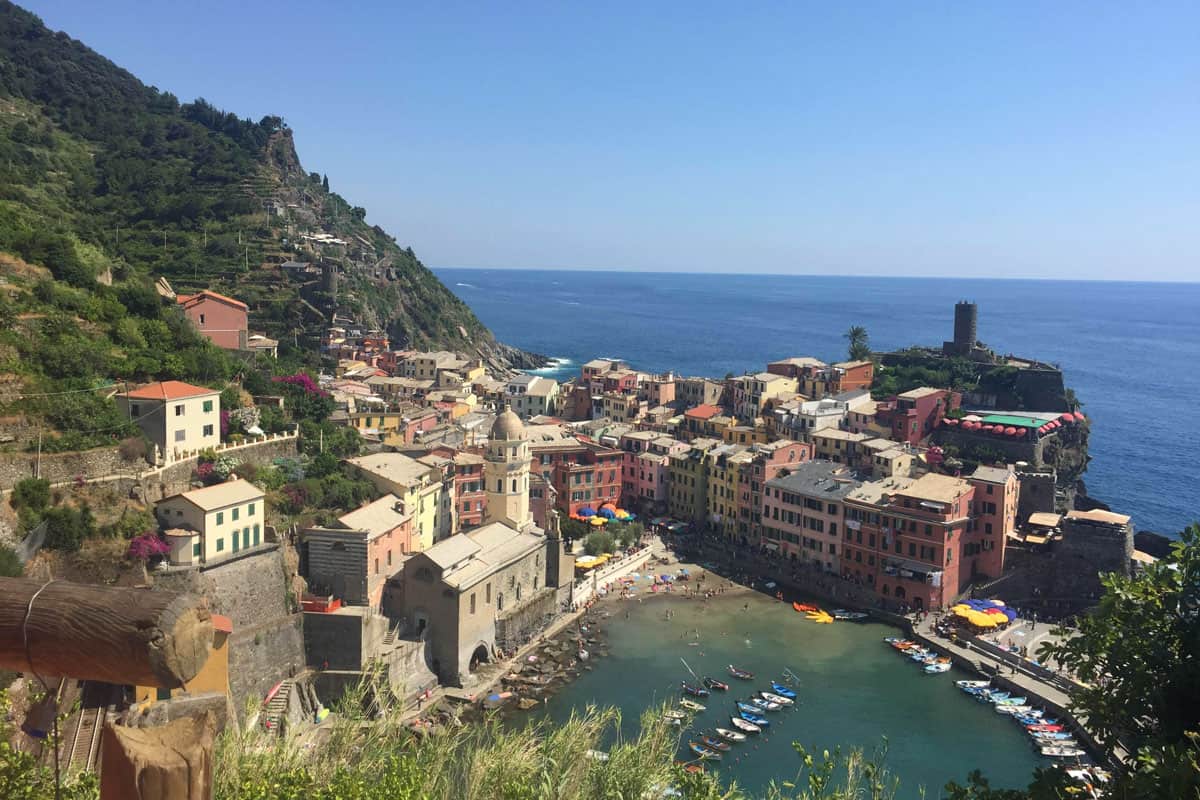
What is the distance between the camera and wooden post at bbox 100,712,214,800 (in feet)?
9.45

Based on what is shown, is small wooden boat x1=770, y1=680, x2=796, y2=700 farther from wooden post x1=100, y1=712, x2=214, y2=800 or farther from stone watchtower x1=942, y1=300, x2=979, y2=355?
stone watchtower x1=942, y1=300, x2=979, y2=355

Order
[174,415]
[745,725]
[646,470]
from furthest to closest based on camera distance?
[646,470], [174,415], [745,725]

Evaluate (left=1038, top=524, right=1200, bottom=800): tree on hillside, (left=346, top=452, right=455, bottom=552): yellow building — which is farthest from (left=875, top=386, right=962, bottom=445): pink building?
(left=1038, top=524, right=1200, bottom=800): tree on hillside

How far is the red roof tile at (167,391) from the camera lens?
29084 millimetres

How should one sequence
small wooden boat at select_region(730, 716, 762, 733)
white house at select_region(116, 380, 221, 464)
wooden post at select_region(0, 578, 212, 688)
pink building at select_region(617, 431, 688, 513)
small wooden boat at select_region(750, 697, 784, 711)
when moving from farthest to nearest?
pink building at select_region(617, 431, 688, 513) → small wooden boat at select_region(750, 697, 784, 711) → white house at select_region(116, 380, 221, 464) → small wooden boat at select_region(730, 716, 762, 733) → wooden post at select_region(0, 578, 212, 688)

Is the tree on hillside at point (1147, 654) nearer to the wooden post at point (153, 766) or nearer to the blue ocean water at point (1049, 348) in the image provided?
the wooden post at point (153, 766)

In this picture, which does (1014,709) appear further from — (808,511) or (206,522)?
(206,522)

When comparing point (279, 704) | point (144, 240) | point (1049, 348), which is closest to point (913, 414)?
point (279, 704)

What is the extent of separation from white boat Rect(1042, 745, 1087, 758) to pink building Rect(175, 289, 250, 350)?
38.3m

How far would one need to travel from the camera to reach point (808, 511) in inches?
1656

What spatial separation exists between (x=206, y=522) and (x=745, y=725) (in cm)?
1772

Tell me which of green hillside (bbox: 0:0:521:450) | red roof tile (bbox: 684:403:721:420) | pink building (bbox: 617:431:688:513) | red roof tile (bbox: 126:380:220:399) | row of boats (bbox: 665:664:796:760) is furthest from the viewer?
red roof tile (bbox: 684:403:721:420)

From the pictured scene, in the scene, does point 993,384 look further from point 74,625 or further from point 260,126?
point 260,126

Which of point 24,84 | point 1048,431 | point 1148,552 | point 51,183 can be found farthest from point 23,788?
point 24,84
